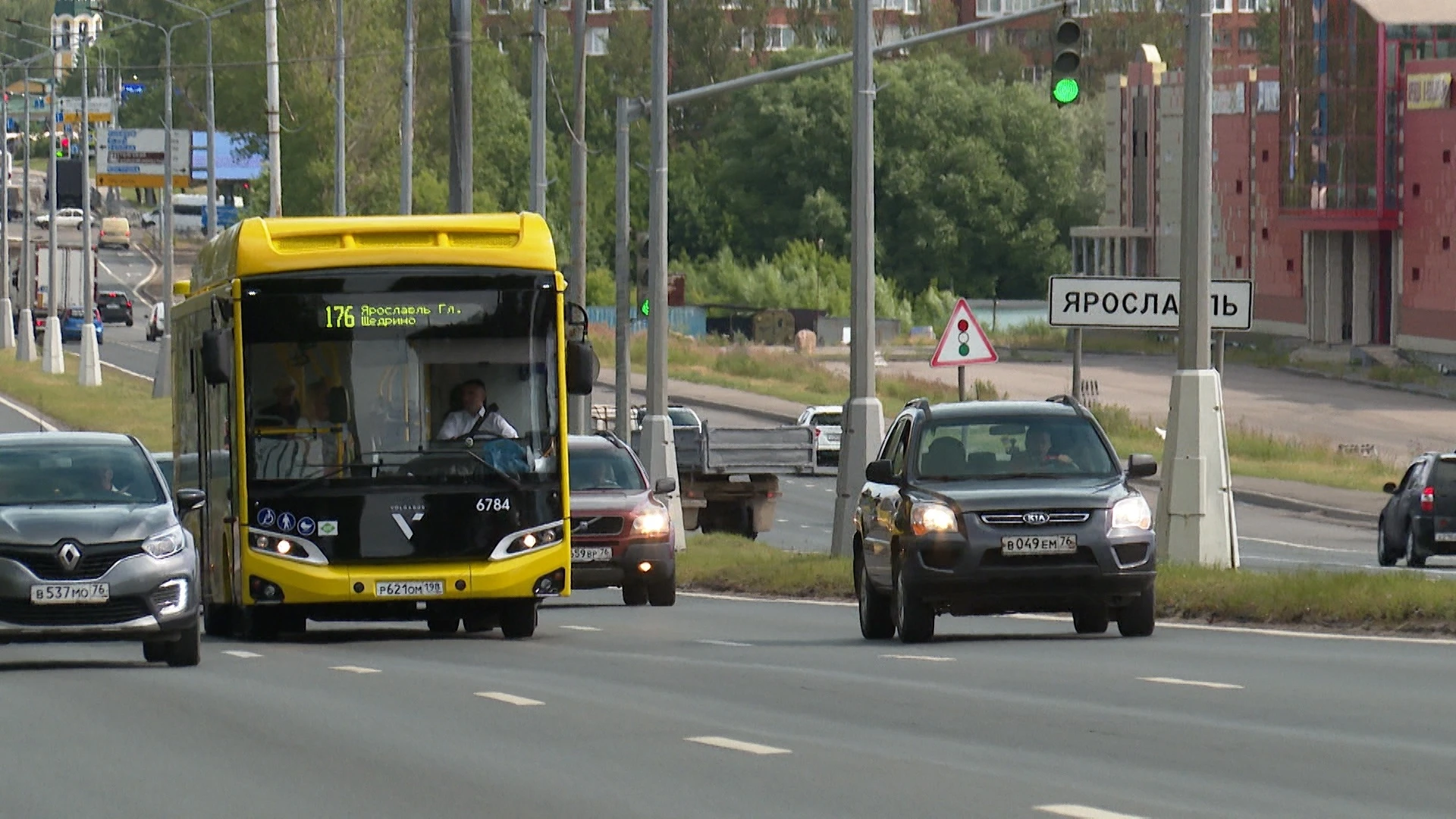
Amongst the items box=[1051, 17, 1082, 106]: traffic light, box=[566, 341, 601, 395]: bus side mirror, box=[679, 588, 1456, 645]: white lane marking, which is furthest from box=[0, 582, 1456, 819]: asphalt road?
box=[1051, 17, 1082, 106]: traffic light

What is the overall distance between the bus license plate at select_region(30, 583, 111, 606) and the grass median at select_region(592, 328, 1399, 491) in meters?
33.5

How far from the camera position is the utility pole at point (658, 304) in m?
34.3

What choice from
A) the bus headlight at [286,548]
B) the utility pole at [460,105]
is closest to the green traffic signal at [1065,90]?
the bus headlight at [286,548]

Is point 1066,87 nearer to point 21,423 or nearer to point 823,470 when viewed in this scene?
point 823,470

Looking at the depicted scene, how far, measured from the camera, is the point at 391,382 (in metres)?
19.4

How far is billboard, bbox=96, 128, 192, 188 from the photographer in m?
149

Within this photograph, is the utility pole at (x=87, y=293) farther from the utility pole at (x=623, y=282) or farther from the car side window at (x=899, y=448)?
the car side window at (x=899, y=448)

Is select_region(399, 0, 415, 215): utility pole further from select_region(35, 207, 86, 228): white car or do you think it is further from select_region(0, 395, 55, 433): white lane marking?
select_region(35, 207, 86, 228): white car

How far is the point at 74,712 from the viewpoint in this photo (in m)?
14.5

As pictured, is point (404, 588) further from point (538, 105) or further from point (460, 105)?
point (538, 105)

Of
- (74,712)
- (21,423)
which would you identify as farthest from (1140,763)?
(21,423)

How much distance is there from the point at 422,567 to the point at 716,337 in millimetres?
85131

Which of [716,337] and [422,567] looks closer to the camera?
[422,567]

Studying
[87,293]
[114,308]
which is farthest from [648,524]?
[114,308]
